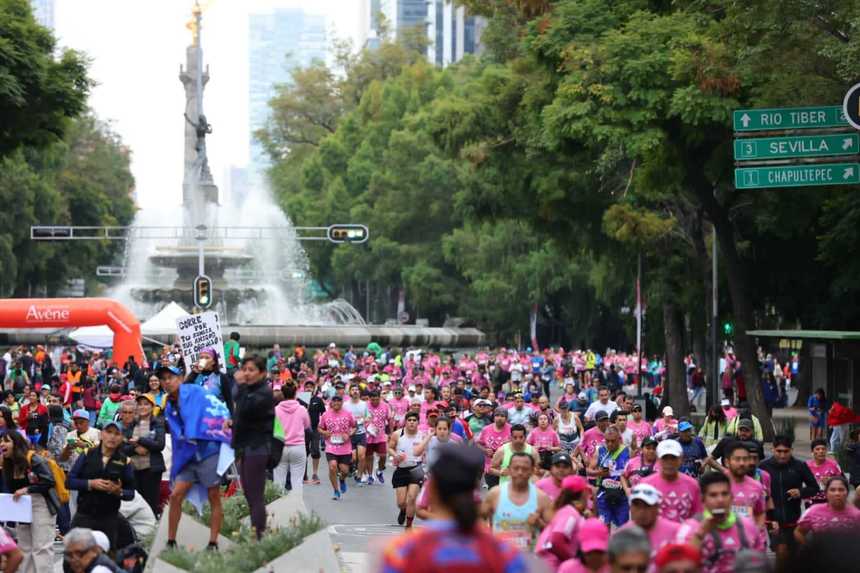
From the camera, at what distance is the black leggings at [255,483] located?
42.6ft

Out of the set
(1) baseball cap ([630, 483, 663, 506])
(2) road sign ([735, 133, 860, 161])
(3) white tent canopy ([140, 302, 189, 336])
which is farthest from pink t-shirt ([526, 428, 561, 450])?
(3) white tent canopy ([140, 302, 189, 336])

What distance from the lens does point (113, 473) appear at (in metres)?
13.6

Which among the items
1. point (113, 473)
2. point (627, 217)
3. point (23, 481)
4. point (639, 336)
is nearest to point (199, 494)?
point (113, 473)

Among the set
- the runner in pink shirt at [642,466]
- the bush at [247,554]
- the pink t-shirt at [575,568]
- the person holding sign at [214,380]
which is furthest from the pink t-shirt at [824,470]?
the pink t-shirt at [575,568]

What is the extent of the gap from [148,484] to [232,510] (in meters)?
1.49

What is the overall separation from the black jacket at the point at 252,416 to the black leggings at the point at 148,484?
140 inches

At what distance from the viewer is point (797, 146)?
19172mm

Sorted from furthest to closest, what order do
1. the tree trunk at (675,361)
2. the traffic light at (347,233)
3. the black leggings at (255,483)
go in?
the traffic light at (347,233) → the tree trunk at (675,361) → the black leggings at (255,483)

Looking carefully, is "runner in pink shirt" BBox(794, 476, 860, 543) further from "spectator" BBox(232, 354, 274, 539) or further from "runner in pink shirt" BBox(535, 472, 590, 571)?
"spectator" BBox(232, 354, 274, 539)

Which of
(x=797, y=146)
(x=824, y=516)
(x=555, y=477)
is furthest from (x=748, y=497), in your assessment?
(x=797, y=146)

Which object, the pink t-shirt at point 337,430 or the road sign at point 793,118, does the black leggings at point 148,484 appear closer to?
the pink t-shirt at point 337,430

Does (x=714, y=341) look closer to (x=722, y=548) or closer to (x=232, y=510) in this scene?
(x=232, y=510)

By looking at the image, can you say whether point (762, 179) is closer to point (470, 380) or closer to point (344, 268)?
point (470, 380)

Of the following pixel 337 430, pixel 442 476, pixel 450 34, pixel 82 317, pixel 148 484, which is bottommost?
pixel 148 484
